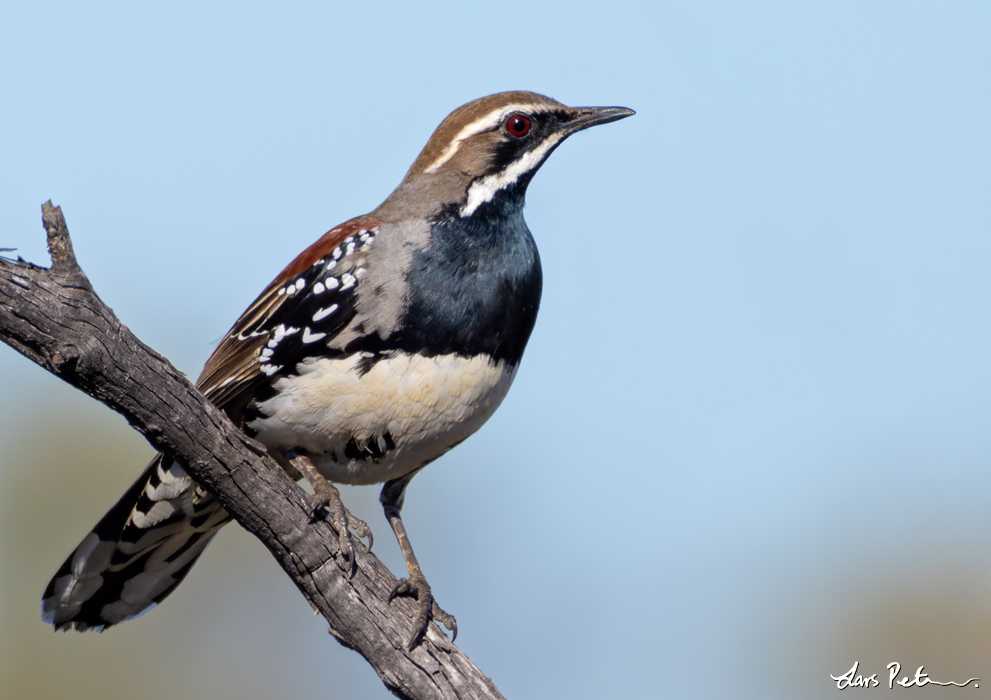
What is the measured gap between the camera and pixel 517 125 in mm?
5855

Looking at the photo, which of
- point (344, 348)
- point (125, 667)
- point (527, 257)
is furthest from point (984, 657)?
point (125, 667)

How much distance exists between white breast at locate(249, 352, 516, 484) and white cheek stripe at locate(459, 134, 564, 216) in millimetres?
961

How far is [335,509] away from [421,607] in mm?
635

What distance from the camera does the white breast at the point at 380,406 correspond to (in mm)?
5062

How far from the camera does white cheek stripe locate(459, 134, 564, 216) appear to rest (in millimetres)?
5629

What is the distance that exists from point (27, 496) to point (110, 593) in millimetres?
6135

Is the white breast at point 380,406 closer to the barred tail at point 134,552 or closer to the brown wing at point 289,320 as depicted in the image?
the brown wing at point 289,320

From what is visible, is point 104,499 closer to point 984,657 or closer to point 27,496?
point 27,496

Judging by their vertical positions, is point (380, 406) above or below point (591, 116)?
below

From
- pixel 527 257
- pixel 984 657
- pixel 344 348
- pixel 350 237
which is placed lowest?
pixel 344 348

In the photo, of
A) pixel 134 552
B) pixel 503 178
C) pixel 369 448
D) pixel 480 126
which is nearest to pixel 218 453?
pixel 369 448

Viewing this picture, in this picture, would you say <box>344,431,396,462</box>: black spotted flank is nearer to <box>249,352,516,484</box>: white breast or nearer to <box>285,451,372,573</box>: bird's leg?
<box>249,352,516,484</box>: white breast

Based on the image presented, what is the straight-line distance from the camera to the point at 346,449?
5297 mm

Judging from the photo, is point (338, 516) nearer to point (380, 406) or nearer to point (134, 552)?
point (380, 406)
